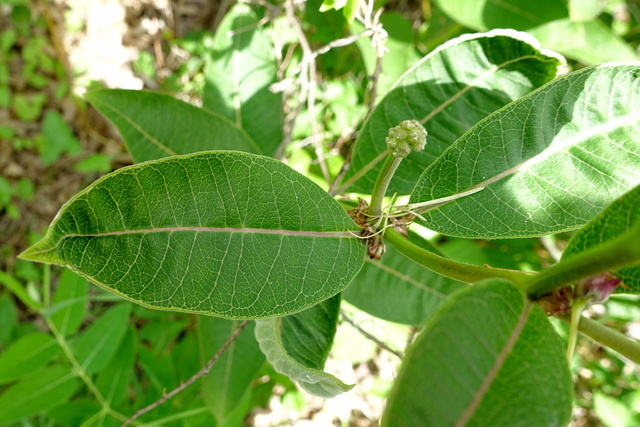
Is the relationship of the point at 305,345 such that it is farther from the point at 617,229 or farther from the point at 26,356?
the point at 26,356

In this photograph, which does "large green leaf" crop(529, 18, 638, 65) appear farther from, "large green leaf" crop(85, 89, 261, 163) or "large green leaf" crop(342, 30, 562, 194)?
"large green leaf" crop(85, 89, 261, 163)

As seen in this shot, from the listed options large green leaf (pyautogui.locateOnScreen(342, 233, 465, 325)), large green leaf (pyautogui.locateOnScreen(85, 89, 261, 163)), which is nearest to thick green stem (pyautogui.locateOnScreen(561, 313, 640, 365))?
large green leaf (pyautogui.locateOnScreen(342, 233, 465, 325))

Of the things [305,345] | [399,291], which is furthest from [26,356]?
[399,291]

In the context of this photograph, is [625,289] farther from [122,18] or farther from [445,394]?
[122,18]

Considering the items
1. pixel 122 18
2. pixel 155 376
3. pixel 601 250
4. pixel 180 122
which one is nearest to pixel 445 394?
Answer: pixel 601 250

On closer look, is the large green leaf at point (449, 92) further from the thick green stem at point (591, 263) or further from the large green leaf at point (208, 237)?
the thick green stem at point (591, 263)

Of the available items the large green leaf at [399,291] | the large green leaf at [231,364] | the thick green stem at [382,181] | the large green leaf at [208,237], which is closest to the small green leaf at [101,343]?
the large green leaf at [231,364]
